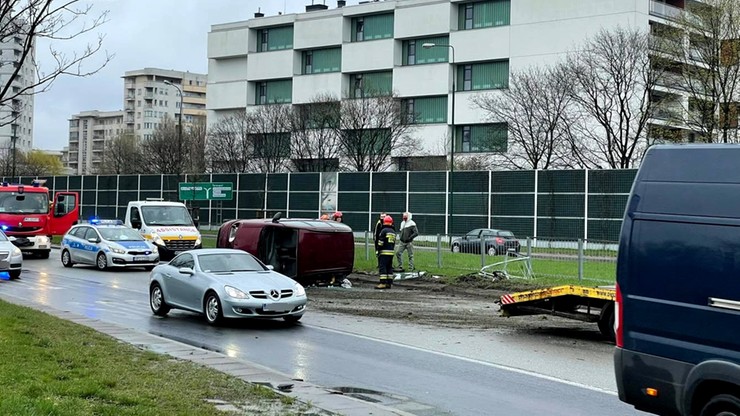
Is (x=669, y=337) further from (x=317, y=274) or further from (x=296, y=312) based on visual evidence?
(x=317, y=274)

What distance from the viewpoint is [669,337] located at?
6648 millimetres

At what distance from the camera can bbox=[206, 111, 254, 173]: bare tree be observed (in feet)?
217

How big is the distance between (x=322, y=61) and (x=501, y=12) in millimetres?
18405

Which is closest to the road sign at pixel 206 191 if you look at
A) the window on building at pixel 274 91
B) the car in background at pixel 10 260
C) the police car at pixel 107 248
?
the police car at pixel 107 248

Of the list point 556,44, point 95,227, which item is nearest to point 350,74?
point 556,44

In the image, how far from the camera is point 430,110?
71.6 meters

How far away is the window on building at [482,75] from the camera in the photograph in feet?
225

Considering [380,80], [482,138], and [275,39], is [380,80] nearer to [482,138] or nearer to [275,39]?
[482,138]

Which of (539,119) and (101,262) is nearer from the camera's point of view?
(101,262)

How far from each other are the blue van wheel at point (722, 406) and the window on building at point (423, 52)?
6608 centimetres

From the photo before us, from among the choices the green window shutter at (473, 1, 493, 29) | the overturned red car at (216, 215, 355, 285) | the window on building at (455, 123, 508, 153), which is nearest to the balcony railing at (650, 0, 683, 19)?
the green window shutter at (473, 1, 493, 29)

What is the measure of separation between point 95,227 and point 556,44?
44.6 m

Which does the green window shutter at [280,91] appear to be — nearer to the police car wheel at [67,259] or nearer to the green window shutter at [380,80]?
the green window shutter at [380,80]

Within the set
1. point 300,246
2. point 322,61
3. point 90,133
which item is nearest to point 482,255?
point 300,246
